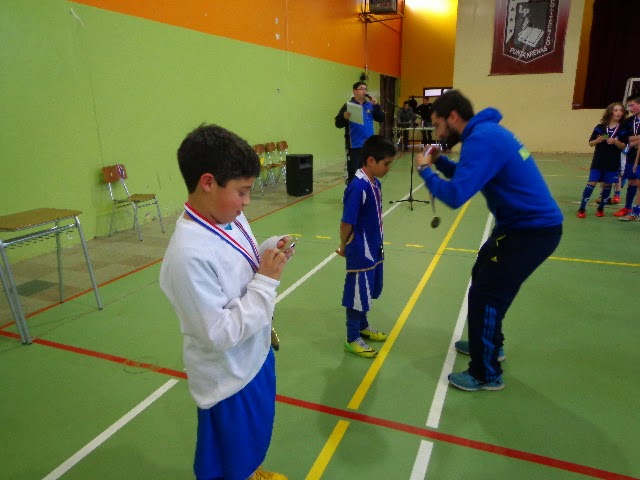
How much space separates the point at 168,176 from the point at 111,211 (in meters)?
1.22

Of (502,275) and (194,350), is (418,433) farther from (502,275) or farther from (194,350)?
(194,350)

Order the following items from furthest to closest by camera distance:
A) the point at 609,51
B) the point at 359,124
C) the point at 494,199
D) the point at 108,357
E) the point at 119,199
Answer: the point at 609,51 < the point at 359,124 < the point at 119,199 < the point at 108,357 < the point at 494,199

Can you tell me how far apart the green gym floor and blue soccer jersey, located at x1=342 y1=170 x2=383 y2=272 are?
761 millimetres

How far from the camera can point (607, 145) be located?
6.44 m

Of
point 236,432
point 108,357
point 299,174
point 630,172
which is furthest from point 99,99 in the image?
point 630,172

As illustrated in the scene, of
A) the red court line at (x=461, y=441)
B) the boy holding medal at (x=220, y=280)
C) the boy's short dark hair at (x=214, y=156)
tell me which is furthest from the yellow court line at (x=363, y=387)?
the boy's short dark hair at (x=214, y=156)

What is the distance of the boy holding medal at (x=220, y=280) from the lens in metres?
1.24

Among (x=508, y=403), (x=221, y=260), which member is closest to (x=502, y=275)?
(x=508, y=403)

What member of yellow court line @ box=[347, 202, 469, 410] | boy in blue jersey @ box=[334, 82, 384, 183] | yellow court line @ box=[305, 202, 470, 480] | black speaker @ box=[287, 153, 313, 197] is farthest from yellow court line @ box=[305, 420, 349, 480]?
black speaker @ box=[287, 153, 313, 197]

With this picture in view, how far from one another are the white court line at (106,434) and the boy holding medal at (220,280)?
1.22 meters

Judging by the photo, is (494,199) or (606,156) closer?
(494,199)

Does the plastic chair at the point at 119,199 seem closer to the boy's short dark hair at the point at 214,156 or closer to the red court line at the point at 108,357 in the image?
the red court line at the point at 108,357

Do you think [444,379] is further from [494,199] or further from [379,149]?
[379,149]

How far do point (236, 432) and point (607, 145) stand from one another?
7031 millimetres
